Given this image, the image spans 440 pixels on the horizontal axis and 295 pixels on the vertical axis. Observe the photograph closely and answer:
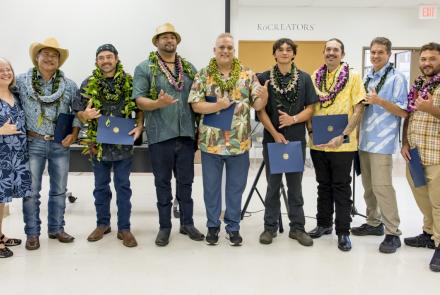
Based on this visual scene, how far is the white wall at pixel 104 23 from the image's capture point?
4.01 metres

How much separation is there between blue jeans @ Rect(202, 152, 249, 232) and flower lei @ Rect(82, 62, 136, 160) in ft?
2.40

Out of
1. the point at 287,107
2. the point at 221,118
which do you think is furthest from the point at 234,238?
the point at 287,107

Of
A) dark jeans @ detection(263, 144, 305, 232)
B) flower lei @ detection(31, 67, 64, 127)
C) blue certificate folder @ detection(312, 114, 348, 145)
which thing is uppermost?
flower lei @ detection(31, 67, 64, 127)

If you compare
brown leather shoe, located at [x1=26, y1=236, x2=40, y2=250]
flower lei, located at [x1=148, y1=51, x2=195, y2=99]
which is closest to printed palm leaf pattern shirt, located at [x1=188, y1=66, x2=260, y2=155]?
flower lei, located at [x1=148, y1=51, x2=195, y2=99]

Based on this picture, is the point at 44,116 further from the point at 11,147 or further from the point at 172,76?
the point at 172,76

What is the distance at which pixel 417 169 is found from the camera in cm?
295

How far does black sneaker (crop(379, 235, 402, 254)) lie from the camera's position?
9.97ft

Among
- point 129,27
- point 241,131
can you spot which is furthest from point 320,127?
point 129,27

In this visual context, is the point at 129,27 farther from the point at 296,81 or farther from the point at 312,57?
the point at 312,57

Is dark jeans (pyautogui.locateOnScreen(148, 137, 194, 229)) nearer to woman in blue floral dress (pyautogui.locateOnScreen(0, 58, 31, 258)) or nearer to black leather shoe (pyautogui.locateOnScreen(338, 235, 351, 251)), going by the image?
woman in blue floral dress (pyautogui.locateOnScreen(0, 58, 31, 258))

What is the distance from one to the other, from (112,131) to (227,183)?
Answer: 0.98 meters

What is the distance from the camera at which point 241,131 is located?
3.03m

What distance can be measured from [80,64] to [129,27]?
64 cm

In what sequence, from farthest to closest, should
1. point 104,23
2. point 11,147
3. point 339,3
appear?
point 339,3 < point 104,23 < point 11,147
